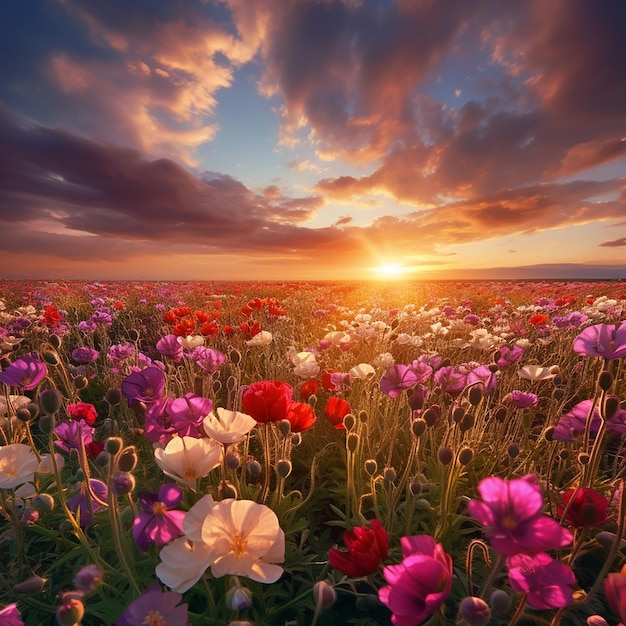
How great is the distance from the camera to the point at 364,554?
105 cm

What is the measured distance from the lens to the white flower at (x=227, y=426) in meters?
1.15

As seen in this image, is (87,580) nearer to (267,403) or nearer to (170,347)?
(267,403)

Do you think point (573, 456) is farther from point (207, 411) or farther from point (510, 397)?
point (207, 411)

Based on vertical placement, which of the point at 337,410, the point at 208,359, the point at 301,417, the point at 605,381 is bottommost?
the point at 337,410

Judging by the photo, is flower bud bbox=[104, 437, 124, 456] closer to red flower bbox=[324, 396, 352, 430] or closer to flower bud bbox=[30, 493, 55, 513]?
flower bud bbox=[30, 493, 55, 513]

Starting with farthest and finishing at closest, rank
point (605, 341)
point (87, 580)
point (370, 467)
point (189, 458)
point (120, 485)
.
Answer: point (370, 467), point (605, 341), point (189, 458), point (120, 485), point (87, 580)

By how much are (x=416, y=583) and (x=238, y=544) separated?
462 mm

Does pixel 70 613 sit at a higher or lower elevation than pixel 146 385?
lower

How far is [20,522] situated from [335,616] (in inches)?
58.0

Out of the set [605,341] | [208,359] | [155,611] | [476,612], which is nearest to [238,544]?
[155,611]

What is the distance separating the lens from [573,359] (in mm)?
4734

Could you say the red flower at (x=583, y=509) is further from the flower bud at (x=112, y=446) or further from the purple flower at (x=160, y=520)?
the flower bud at (x=112, y=446)

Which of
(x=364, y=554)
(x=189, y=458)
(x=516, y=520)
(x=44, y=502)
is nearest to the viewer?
(x=516, y=520)

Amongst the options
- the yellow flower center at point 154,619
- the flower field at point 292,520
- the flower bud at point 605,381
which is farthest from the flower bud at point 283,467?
the flower bud at point 605,381
